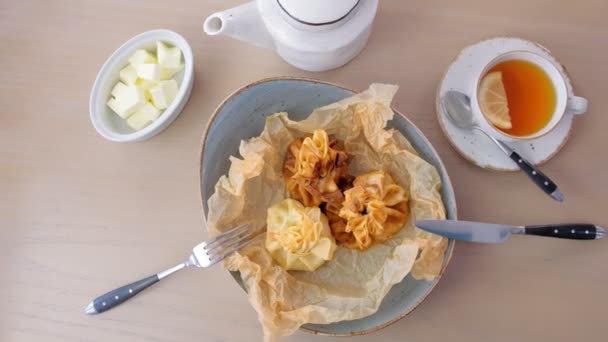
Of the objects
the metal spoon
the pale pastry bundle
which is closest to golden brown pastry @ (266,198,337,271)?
the pale pastry bundle

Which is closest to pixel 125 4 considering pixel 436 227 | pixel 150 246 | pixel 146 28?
pixel 146 28

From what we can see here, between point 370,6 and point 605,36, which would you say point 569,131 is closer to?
point 605,36

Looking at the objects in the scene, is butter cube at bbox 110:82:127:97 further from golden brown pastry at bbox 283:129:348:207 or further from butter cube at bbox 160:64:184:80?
golden brown pastry at bbox 283:129:348:207

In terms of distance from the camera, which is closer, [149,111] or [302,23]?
[302,23]

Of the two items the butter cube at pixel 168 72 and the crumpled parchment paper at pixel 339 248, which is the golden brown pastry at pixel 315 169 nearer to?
the crumpled parchment paper at pixel 339 248

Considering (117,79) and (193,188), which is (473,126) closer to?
(193,188)

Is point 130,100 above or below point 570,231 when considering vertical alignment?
above

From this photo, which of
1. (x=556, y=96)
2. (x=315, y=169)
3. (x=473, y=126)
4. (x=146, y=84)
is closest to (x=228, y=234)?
(x=315, y=169)
